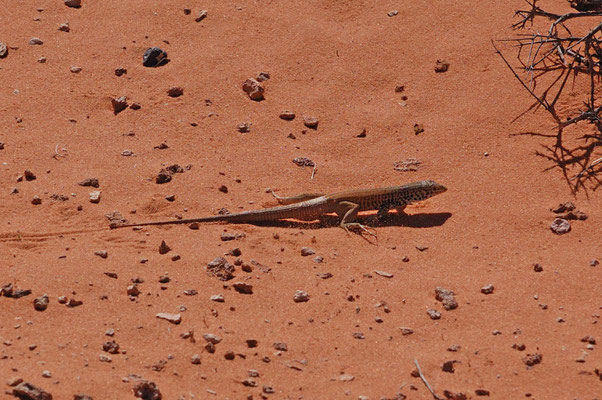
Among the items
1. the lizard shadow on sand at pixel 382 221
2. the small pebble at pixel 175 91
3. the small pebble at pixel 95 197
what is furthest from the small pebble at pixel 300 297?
the small pebble at pixel 175 91

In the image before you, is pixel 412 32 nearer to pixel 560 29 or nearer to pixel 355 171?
pixel 560 29

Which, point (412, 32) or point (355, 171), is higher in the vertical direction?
point (412, 32)

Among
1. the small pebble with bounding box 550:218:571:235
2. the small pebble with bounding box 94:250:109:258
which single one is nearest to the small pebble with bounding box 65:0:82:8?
the small pebble with bounding box 94:250:109:258

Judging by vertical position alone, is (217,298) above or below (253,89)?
below

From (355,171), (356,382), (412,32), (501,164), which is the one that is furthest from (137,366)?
(412,32)

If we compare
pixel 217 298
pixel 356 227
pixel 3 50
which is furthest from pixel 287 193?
pixel 3 50

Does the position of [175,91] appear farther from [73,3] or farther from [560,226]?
[560,226]
